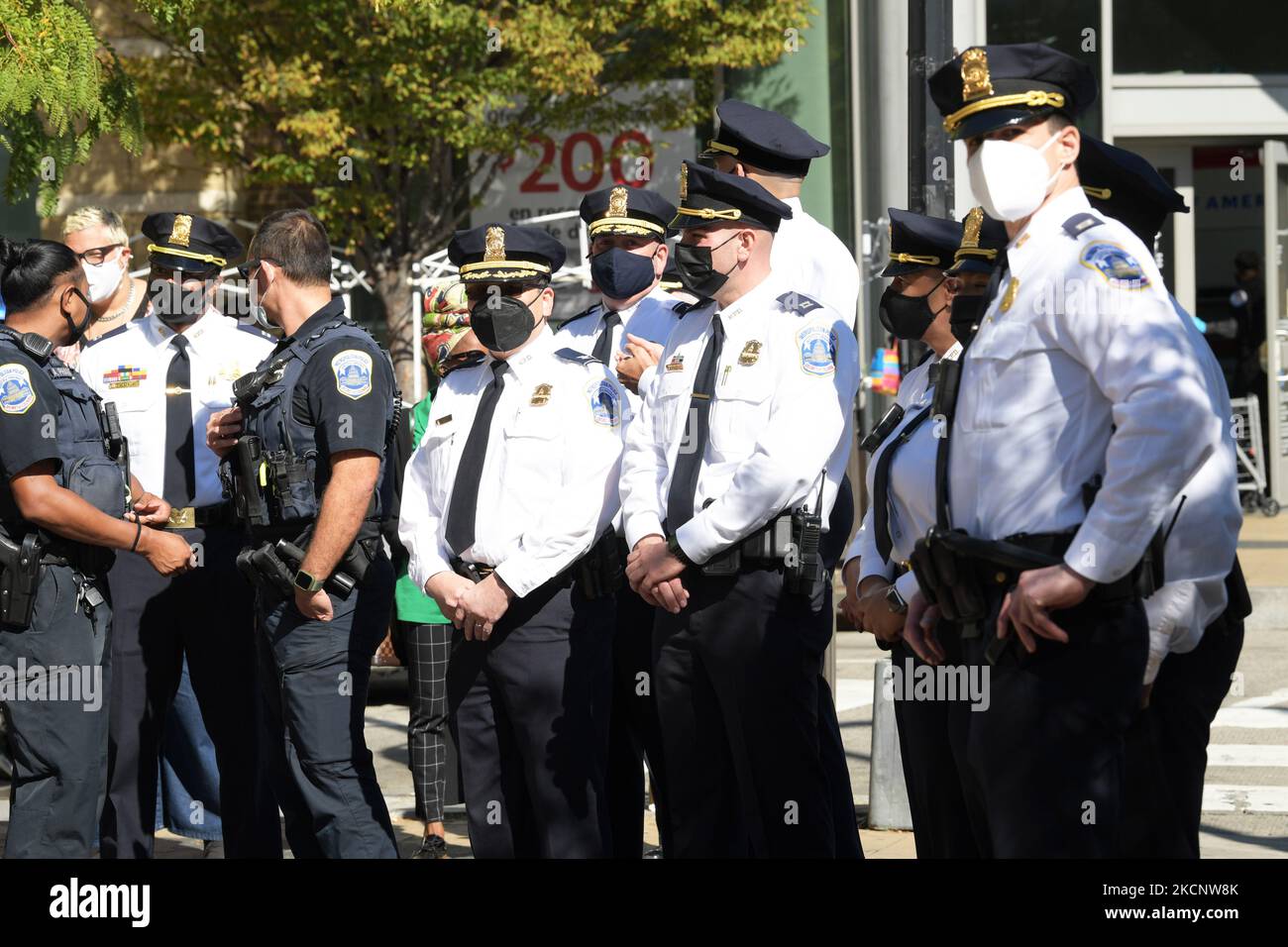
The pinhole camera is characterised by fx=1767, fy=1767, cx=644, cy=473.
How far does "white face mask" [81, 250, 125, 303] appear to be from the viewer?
675 cm

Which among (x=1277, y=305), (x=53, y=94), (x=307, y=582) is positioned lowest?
(x=307, y=582)

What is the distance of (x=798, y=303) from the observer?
4.97 m

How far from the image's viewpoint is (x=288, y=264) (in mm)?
5559

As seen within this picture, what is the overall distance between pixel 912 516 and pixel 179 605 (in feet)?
8.87

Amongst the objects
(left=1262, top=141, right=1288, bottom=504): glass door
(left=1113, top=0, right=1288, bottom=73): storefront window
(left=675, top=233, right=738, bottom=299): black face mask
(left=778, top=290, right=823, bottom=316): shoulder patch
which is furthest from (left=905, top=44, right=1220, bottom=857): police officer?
(left=1113, top=0, right=1288, bottom=73): storefront window

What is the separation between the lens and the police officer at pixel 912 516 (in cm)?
454

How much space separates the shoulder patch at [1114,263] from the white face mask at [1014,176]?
0.20m

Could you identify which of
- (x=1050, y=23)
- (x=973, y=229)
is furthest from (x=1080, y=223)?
(x=1050, y=23)

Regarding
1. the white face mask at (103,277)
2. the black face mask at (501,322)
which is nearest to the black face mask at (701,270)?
the black face mask at (501,322)

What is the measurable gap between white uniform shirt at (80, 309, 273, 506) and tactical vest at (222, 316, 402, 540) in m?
0.73

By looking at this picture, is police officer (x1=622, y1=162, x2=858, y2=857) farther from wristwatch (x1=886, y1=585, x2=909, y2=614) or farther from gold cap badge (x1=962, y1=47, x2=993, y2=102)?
gold cap badge (x1=962, y1=47, x2=993, y2=102)

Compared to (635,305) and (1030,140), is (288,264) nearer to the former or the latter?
(635,305)

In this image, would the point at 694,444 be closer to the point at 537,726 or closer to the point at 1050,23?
the point at 537,726

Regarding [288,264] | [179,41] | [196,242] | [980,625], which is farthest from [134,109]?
[179,41]
